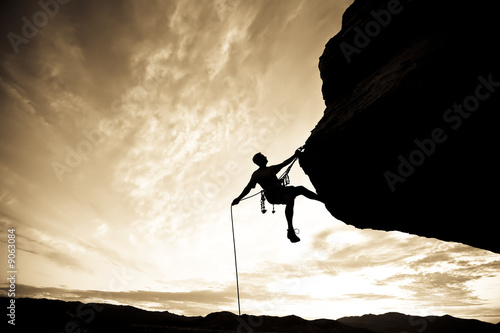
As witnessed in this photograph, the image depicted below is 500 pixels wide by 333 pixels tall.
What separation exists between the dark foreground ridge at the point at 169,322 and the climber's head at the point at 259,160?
13.9 feet

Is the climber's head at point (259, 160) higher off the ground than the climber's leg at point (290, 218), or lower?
higher

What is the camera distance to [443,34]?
3826mm

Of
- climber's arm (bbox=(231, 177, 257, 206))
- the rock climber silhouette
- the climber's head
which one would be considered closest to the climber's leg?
the rock climber silhouette

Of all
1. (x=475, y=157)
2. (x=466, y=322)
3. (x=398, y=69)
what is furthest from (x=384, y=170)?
(x=466, y=322)

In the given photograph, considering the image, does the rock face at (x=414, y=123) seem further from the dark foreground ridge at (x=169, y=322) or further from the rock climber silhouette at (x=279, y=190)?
the dark foreground ridge at (x=169, y=322)

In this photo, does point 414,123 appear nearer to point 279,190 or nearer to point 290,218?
point 279,190

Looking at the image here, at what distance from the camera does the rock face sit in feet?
11.2

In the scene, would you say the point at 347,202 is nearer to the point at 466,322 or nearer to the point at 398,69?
the point at 398,69

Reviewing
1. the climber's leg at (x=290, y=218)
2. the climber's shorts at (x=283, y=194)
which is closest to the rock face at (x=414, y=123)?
the climber's shorts at (x=283, y=194)

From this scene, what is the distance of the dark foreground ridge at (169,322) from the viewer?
8.26 meters
